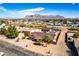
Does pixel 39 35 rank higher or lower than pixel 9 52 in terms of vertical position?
higher

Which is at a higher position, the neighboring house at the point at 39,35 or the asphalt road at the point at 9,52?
the neighboring house at the point at 39,35

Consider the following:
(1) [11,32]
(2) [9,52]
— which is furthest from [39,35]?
(2) [9,52]

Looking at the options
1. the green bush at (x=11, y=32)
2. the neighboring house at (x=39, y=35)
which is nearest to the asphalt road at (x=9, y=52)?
the green bush at (x=11, y=32)

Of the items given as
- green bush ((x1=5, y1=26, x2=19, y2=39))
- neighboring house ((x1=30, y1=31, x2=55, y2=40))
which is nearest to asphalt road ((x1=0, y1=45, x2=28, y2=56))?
green bush ((x1=5, y1=26, x2=19, y2=39))

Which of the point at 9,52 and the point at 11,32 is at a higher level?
the point at 11,32

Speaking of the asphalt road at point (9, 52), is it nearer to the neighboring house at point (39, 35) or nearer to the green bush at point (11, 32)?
the green bush at point (11, 32)

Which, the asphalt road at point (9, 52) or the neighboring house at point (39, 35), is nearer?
the asphalt road at point (9, 52)

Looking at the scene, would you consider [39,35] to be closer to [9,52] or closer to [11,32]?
[11,32]

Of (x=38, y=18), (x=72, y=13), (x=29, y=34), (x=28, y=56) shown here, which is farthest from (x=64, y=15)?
(x=28, y=56)

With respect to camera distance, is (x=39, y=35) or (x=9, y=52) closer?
(x=9, y=52)
